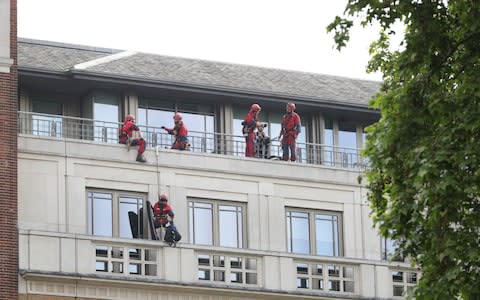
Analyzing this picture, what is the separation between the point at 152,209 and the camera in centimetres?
6366

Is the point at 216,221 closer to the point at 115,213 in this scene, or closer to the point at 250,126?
the point at 250,126

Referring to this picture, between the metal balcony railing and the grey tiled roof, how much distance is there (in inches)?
56.7

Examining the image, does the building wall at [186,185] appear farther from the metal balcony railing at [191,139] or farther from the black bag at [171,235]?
→ the black bag at [171,235]

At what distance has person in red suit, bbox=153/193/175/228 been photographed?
206 ft

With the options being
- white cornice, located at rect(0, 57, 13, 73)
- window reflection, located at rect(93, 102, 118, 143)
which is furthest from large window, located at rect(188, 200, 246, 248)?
white cornice, located at rect(0, 57, 13, 73)

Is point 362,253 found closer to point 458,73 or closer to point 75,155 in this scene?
point 75,155

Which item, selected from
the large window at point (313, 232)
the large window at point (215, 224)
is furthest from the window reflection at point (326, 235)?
the large window at point (215, 224)

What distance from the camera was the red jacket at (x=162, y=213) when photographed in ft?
207

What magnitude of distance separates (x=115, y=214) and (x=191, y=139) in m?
4.25

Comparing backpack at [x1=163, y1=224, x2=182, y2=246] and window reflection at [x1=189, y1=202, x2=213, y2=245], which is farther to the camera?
window reflection at [x1=189, y1=202, x2=213, y2=245]

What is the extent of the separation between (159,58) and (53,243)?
1021 centimetres

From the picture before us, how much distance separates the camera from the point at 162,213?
63.1 metres

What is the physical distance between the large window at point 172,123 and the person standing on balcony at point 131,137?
136cm

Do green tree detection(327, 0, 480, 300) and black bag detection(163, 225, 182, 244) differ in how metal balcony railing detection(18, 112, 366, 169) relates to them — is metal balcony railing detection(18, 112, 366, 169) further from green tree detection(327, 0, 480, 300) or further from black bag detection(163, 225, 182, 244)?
green tree detection(327, 0, 480, 300)
